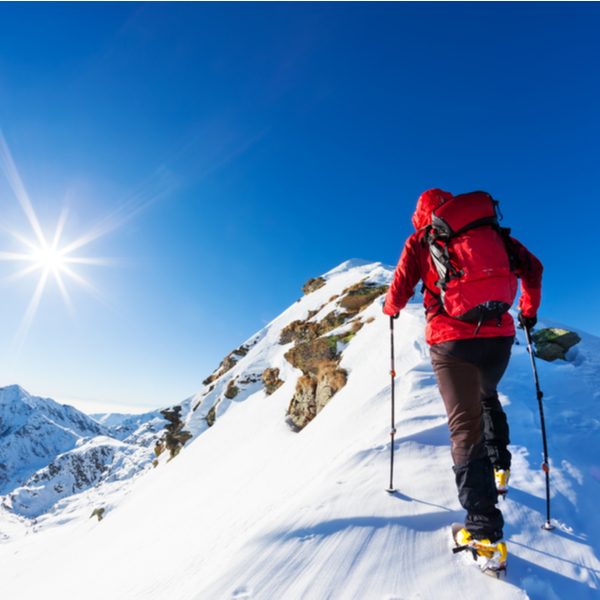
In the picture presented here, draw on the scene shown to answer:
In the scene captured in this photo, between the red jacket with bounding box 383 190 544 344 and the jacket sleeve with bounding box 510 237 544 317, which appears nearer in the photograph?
the red jacket with bounding box 383 190 544 344

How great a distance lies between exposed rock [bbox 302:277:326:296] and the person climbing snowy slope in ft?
119

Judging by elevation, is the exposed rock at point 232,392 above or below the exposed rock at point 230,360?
below

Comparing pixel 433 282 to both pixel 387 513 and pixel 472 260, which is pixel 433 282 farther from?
pixel 387 513

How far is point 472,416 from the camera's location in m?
2.33

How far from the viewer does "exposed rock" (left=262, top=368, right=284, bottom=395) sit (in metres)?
16.6

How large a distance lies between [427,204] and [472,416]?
70.8 inches

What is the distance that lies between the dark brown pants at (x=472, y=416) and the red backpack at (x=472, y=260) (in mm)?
251

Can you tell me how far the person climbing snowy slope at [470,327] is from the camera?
2.19 meters

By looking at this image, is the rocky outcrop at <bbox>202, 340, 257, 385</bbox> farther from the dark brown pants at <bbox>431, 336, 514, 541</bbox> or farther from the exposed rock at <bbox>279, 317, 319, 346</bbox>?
the dark brown pants at <bbox>431, 336, 514, 541</bbox>

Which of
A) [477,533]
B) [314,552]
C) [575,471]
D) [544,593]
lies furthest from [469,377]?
[575,471]

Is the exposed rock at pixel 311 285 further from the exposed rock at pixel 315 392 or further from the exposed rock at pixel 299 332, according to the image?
the exposed rock at pixel 315 392

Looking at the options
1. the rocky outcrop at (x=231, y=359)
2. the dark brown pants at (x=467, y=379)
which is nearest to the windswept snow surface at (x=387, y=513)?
the dark brown pants at (x=467, y=379)

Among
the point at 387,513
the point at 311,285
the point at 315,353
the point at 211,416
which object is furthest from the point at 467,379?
the point at 311,285

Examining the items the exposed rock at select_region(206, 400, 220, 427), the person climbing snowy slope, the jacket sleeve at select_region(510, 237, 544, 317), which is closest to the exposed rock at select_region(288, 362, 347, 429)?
the jacket sleeve at select_region(510, 237, 544, 317)
